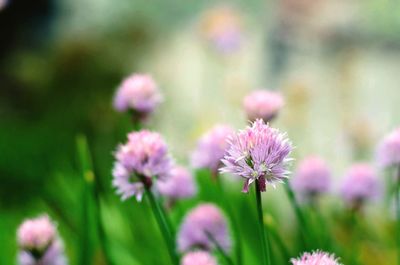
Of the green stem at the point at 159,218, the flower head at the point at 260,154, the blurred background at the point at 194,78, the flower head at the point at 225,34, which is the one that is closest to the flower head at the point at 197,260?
the green stem at the point at 159,218

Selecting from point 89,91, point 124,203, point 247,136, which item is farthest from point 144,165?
point 89,91

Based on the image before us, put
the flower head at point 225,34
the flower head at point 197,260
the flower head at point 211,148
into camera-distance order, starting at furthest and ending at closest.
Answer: the flower head at point 225,34 < the flower head at point 211,148 < the flower head at point 197,260

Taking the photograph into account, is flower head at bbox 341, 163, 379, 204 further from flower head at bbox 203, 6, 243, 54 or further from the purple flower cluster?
flower head at bbox 203, 6, 243, 54

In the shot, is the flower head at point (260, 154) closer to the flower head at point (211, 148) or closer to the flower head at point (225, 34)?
the flower head at point (211, 148)

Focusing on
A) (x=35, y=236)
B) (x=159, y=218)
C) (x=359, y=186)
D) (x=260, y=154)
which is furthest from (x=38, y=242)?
(x=359, y=186)

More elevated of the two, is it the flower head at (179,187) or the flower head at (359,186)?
the flower head at (359,186)

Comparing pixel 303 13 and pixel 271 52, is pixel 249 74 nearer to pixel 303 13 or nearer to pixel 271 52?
pixel 271 52
